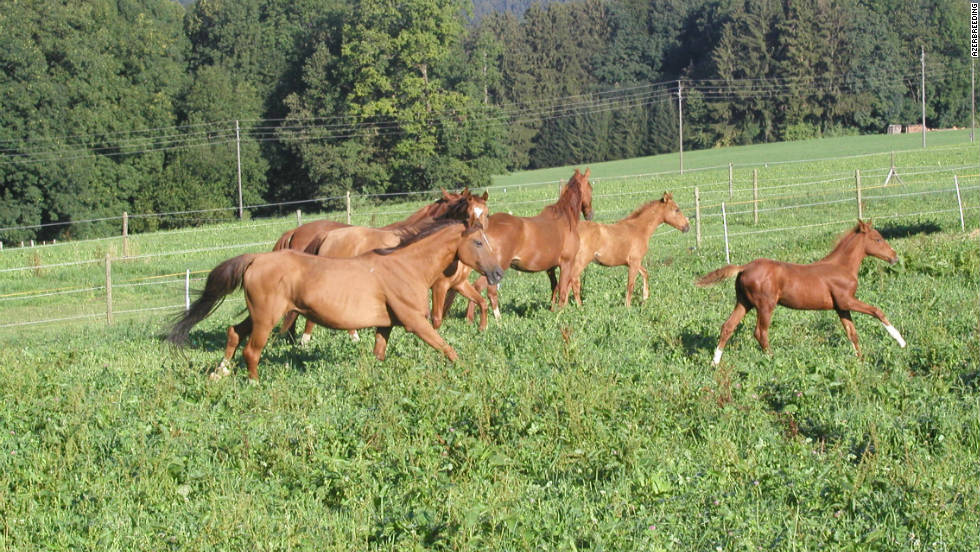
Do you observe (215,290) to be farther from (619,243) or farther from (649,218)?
(649,218)

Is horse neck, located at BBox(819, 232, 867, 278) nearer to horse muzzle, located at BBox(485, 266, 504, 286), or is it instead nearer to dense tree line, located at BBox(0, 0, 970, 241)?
horse muzzle, located at BBox(485, 266, 504, 286)

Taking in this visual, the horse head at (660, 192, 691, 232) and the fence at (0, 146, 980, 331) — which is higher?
the horse head at (660, 192, 691, 232)

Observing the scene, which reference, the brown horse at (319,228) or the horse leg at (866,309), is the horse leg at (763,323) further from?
the brown horse at (319,228)

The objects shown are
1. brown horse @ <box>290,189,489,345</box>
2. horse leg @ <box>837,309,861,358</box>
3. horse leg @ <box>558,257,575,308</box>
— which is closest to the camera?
horse leg @ <box>837,309,861,358</box>

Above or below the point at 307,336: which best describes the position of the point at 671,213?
above

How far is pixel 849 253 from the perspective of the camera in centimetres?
1018

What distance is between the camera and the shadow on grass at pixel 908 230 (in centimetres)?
2000

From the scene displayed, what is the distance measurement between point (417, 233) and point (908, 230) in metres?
13.9

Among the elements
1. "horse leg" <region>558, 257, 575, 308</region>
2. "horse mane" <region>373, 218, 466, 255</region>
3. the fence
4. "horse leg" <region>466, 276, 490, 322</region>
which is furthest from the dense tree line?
"horse mane" <region>373, 218, 466, 255</region>

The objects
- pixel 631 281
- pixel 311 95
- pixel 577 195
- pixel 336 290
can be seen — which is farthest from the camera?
pixel 311 95

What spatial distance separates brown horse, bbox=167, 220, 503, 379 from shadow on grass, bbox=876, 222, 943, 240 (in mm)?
13338

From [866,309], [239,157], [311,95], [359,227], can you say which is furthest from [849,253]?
[311,95]

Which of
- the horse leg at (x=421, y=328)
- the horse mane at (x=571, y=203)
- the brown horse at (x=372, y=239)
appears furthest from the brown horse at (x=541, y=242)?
the horse leg at (x=421, y=328)

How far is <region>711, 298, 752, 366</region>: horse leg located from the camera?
917 centimetres
